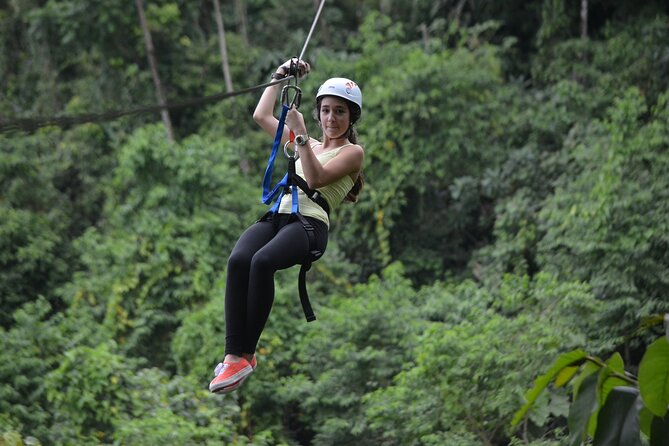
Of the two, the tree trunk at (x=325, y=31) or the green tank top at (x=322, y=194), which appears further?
the tree trunk at (x=325, y=31)

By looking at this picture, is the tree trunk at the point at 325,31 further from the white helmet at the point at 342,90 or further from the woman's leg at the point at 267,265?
the woman's leg at the point at 267,265

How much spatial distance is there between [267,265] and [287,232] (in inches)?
6.3

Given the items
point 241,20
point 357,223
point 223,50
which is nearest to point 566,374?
point 357,223

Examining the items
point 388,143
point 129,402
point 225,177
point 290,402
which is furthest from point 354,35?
point 129,402

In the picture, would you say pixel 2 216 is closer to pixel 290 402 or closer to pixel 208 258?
pixel 208 258

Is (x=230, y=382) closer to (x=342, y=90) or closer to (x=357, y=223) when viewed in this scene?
(x=342, y=90)

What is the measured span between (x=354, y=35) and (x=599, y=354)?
6.98 metres

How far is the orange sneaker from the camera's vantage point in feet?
10.9

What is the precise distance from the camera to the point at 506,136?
35.4 feet

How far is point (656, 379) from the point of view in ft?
6.27

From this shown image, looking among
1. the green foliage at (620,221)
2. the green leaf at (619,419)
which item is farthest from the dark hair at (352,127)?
the green foliage at (620,221)

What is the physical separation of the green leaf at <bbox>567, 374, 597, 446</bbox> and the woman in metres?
1.44

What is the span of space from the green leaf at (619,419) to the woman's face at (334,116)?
1.78 metres

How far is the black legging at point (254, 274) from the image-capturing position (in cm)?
331
